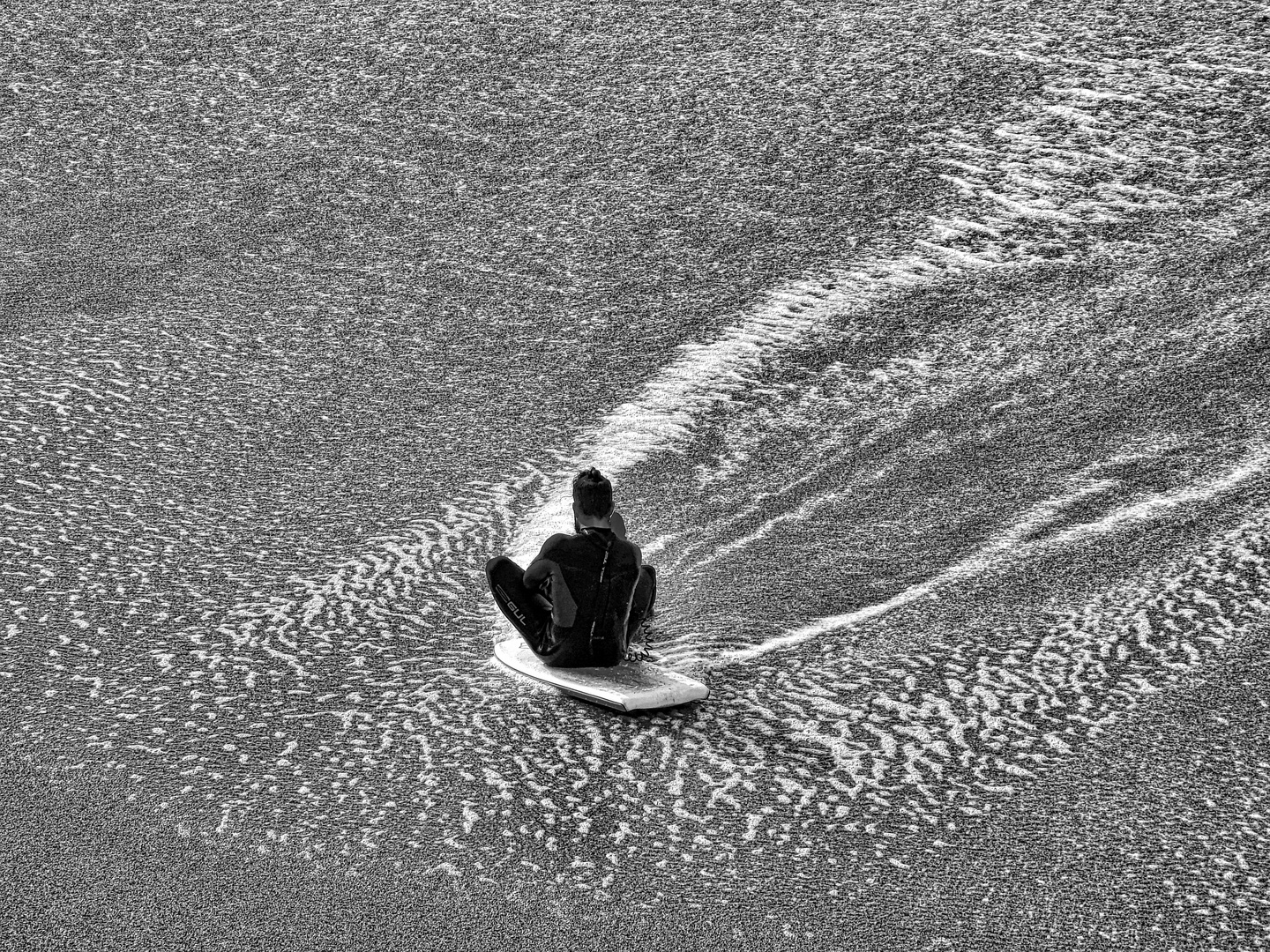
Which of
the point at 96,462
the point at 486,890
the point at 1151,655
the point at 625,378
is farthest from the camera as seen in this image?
the point at 625,378

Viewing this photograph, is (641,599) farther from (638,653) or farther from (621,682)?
(621,682)

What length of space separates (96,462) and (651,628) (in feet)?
9.92

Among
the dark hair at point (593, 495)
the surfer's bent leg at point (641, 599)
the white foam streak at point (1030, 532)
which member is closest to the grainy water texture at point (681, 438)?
the white foam streak at point (1030, 532)

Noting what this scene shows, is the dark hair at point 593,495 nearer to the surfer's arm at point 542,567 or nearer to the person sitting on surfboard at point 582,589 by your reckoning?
the person sitting on surfboard at point 582,589

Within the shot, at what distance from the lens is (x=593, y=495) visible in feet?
16.1

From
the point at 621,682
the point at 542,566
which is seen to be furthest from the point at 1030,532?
the point at 542,566

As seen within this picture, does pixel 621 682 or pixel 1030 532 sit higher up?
pixel 621 682

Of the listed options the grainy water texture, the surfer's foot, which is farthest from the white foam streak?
the surfer's foot

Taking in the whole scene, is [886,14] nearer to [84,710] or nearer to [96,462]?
→ [96,462]

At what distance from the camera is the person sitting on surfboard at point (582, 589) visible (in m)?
4.93

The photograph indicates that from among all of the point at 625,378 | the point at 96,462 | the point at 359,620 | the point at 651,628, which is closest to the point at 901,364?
the point at 625,378

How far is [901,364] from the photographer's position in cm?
792

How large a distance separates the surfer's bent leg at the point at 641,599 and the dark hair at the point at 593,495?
0.93 ft

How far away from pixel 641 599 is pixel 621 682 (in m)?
0.34
